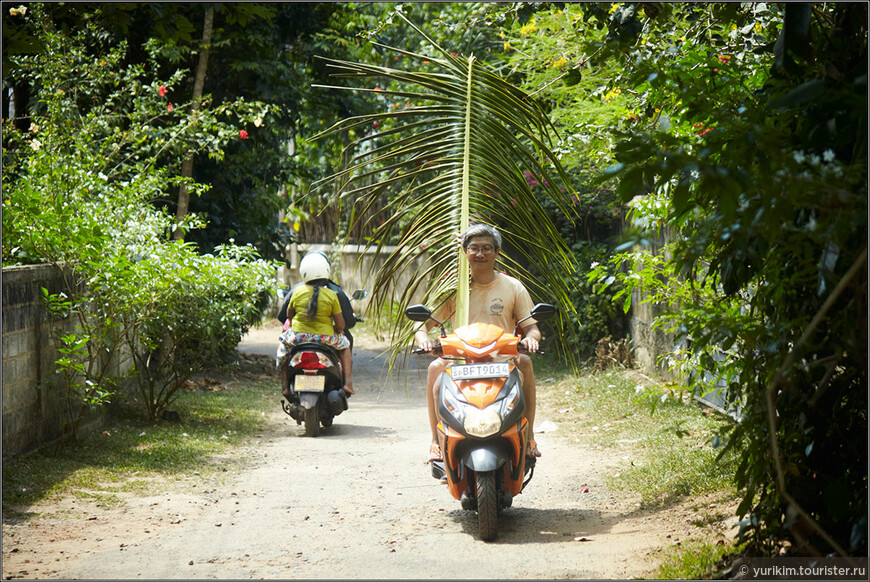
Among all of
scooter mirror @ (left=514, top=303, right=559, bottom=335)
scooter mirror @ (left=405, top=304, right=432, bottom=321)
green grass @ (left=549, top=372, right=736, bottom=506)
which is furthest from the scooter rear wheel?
scooter mirror @ (left=514, top=303, right=559, bottom=335)

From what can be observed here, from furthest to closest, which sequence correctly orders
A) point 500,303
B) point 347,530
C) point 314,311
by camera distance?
point 314,311 → point 500,303 → point 347,530

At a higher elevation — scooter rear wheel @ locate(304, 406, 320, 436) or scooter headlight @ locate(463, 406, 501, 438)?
scooter headlight @ locate(463, 406, 501, 438)

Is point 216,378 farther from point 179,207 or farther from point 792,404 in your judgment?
point 792,404

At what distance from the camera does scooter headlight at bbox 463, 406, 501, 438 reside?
4.70 m

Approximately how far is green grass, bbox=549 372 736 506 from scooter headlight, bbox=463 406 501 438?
0.96 meters

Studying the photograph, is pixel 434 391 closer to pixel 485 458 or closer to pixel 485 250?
pixel 485 458

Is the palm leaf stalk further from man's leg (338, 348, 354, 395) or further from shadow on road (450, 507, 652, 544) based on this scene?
man's leg (338, 348, 354, 395)

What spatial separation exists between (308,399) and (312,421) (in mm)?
238

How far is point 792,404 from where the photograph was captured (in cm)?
368

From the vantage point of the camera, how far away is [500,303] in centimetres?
551

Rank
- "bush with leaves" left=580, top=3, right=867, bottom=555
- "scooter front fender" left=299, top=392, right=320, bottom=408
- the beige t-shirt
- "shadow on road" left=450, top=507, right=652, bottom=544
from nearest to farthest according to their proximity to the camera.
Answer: "bush with leaves" left=580, top=3, right=867, bottom=555 < "shadow on road" left=450, top=507, right=652, bottom=544 < the beige t-shirt < "scooter front fender" left=299, top=392, right=320, bottom=408

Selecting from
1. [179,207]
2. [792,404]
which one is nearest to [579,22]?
[792,404]

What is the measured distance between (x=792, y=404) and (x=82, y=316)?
5454 mm

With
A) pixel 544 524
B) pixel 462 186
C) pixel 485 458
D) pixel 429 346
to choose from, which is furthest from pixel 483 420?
pixel 462 186
